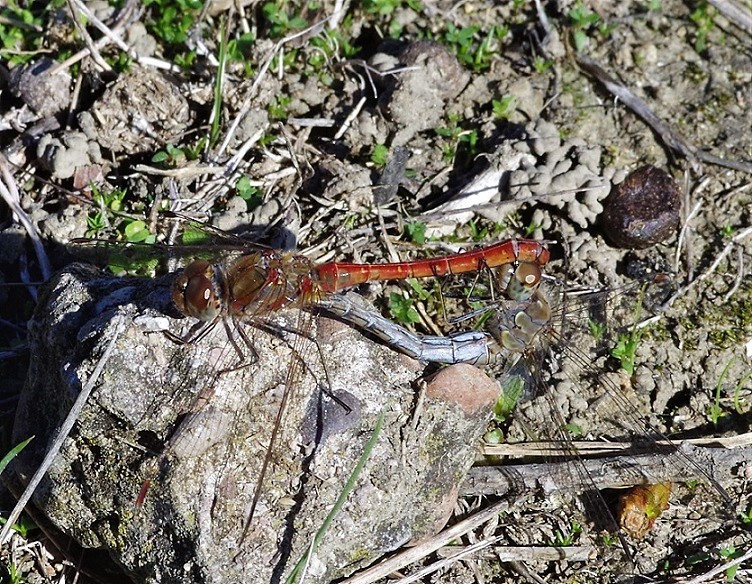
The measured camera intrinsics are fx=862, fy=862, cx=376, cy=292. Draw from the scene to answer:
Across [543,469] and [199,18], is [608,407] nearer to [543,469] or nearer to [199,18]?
[543,469]

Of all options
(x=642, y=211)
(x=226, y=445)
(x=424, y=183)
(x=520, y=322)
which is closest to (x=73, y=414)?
(x=226, y=445)

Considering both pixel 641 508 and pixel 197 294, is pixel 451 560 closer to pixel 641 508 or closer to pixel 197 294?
pixel 641 508

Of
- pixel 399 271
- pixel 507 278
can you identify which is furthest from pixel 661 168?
pixel 399 271

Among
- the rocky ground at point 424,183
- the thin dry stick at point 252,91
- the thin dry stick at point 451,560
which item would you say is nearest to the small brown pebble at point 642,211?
the rocky ground at point 424,183

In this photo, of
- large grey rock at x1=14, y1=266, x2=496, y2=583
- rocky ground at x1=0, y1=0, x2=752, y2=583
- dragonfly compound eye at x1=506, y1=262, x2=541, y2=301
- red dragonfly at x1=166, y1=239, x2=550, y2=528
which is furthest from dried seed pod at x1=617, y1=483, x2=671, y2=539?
red dragonfly at x1=166, y1=239, x2=550, y2=528

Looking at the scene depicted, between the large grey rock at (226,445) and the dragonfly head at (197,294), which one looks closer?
the large grey rock at (226,445)

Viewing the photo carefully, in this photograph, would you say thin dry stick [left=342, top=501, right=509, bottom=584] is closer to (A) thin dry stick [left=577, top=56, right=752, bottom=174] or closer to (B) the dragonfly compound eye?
(B) the dragonfly compound eye

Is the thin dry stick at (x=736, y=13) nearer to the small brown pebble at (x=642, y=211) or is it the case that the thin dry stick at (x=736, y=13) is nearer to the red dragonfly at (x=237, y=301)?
the small brown pebble at (x=642, y=211)
